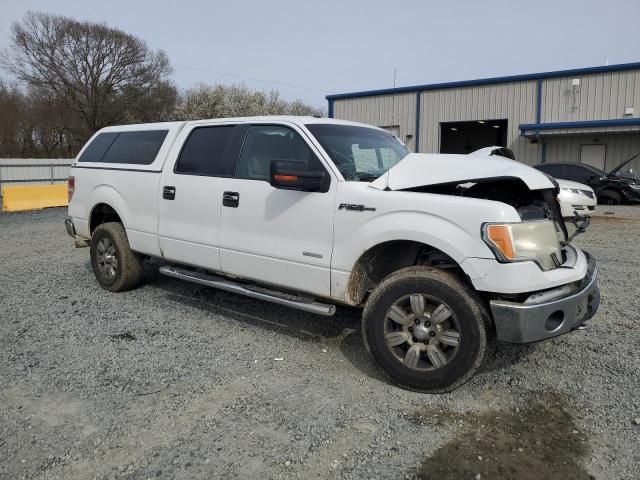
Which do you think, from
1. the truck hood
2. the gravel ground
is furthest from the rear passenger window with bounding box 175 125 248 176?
the truck hood

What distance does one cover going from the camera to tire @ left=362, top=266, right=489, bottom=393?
11.2 ft

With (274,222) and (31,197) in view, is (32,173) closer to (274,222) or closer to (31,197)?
(31,197)

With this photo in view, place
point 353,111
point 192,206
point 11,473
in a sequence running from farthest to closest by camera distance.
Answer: point 353,111 → point 192,206 → point 11,473

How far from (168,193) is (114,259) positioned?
1.36 meters

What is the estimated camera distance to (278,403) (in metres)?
3.50

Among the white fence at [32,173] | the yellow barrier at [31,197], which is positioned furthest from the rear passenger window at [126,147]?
the white fence at [32,173]

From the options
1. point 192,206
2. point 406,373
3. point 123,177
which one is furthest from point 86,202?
point 406,373

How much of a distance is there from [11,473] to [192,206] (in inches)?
→ 111

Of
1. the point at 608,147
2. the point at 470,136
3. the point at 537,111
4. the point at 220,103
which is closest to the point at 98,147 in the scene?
the point at 537,111

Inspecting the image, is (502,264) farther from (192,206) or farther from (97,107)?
(97,107)

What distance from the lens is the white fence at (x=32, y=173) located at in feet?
59.6

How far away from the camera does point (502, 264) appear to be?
3312mm

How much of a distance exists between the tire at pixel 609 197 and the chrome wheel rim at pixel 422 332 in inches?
600

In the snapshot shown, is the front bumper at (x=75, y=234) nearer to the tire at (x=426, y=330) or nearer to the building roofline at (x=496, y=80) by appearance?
the tire at (x=426, y=330)
